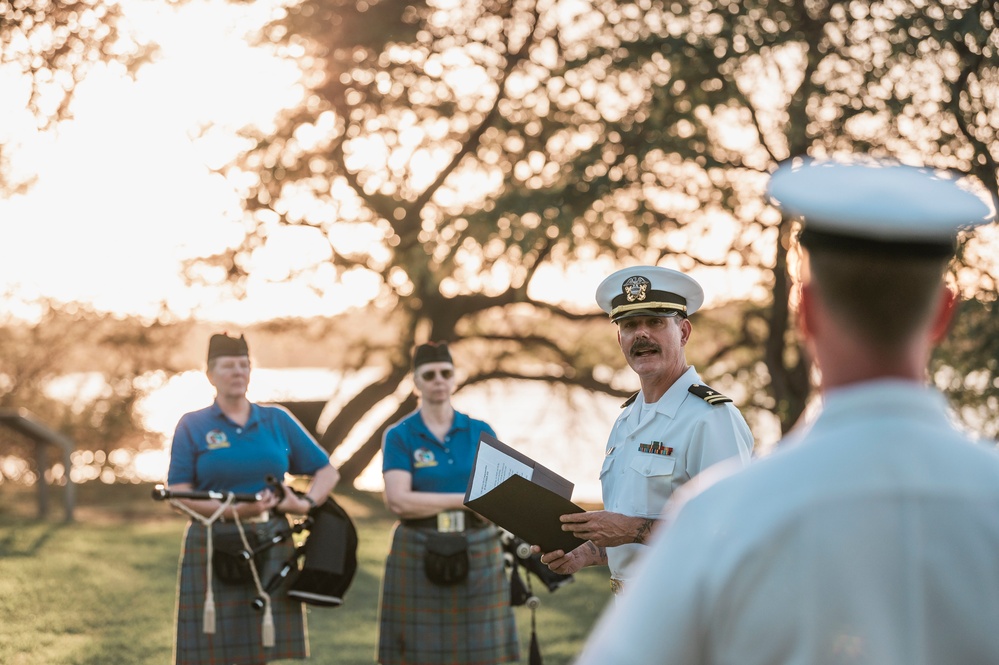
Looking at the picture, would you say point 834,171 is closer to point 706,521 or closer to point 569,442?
point 706,521

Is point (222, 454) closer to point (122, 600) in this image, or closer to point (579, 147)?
point (122, 600)

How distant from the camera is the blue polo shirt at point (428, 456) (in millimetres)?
5441

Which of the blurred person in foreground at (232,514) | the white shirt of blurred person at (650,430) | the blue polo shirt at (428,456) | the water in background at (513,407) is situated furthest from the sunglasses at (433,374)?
the water in background at (513,407)

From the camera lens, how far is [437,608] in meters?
5.55

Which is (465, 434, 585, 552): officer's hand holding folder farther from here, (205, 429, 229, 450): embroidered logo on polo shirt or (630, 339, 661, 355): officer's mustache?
(205, 429, 229, 450): embroidered logo on polo shirt

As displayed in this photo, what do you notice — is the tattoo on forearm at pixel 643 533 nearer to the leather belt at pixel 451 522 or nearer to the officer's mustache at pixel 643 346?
the officer's mustache at pixel 643 346

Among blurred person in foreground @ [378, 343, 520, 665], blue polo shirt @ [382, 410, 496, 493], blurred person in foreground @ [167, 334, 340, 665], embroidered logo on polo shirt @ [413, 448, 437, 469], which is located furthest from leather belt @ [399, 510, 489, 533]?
blurred person in foreground @ [167, 334, 340, 665]

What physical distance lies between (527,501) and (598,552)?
0.93ft

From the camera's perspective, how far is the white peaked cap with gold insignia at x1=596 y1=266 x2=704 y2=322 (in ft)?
11.7

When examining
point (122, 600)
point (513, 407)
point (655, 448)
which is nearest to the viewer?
point (655, 448)

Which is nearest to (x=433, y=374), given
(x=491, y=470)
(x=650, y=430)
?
(x=491, y=470)

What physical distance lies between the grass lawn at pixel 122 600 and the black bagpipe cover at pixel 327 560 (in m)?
2.13

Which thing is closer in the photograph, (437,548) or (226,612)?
(226,612)

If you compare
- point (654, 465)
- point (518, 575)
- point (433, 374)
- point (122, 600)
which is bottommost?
point (122, 600)
